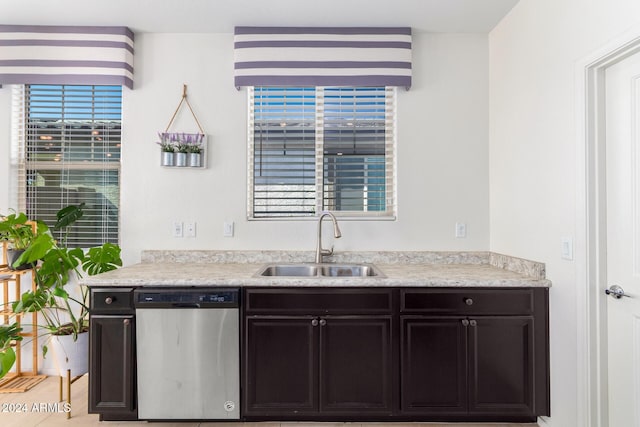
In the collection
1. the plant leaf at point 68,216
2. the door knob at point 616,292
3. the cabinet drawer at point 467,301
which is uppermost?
the plant leaf at point 68,216

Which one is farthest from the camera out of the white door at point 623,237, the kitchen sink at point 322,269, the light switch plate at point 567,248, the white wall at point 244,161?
the white wall at point 244,161

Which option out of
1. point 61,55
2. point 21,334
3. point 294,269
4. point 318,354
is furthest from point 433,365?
point 61,55

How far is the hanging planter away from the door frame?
7.73 ft

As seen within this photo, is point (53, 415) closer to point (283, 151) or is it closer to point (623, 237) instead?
point (283, 151)

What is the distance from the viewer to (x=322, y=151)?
289 cm

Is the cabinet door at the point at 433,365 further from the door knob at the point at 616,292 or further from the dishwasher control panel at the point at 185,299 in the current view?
the dishwasher control panel at the point at 185,299

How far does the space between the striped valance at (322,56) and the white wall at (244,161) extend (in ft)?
A: 0.57

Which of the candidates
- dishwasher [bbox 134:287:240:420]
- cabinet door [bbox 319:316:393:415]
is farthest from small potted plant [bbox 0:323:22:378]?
cabinet door [bbox 319:316:393:415]

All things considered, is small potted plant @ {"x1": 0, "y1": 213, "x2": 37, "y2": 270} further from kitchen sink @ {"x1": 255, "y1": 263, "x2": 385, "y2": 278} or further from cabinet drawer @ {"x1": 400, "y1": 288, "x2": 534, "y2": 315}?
cabinet drawer @ {"x1": 400, "y1": 288, "x2": 534, "y2": 315}

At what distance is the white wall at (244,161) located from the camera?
9.21 ft

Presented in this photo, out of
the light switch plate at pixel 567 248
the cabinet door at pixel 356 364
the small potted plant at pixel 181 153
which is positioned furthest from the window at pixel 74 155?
the light switch plate at pixel 567 248

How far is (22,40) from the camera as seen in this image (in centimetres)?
273

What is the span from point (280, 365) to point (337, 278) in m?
0.59

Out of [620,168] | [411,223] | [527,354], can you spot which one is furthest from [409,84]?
[527,354]
